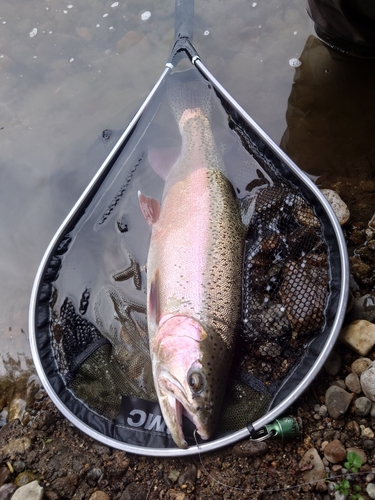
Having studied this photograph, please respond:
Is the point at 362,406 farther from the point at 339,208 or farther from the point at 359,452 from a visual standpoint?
the point at 339,208

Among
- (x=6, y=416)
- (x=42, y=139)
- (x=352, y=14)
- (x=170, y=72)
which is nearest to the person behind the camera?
(x=6, y=416)

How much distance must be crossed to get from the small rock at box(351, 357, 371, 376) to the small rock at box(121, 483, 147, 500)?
1.62 meters

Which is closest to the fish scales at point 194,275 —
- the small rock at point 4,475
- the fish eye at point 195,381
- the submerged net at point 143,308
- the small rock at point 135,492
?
the fish eye at point 195,381

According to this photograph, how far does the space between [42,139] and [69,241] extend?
1.71 metres

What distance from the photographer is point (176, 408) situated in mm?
2514

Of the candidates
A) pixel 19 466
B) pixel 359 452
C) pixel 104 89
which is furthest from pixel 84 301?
pixel 104 89

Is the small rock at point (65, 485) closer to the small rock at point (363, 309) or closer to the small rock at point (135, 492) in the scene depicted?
the small rock at point (135, 492)

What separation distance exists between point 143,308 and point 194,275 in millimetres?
562

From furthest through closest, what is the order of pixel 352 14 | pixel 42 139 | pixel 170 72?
pixel 42 139, pixel 170 72, pixel 352 14

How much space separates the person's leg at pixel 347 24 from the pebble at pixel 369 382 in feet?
9.31

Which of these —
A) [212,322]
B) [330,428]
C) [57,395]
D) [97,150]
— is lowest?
[330,428]

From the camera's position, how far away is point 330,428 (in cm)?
262

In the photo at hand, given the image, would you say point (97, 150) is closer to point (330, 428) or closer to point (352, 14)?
point (352, 14)

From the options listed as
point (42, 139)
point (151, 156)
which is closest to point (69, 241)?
point (151, 156)
